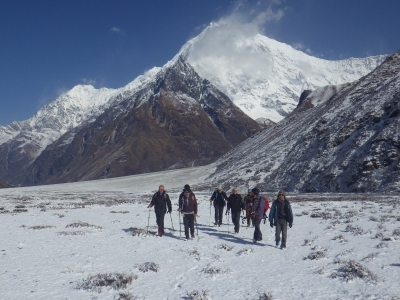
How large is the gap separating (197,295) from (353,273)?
16.7 ft

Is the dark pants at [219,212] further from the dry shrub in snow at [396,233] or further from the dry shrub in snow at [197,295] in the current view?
the dry shrub in snow at [197,295]

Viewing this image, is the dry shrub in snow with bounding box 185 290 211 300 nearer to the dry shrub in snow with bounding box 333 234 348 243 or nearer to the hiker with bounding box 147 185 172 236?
the hiker with bounding box 147 185 172 236

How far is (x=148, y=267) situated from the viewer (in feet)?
37.7

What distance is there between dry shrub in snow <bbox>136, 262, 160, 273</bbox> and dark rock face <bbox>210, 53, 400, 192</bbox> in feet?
127

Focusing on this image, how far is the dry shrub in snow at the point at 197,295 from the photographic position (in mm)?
8898

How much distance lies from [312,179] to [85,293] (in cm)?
4854

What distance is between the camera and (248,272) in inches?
446

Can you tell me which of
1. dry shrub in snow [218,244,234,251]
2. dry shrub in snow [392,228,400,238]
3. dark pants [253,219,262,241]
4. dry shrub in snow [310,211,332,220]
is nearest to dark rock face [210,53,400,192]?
dry shrub in snow [310,211,332,220]

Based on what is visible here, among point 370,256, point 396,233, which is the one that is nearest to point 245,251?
point 370,256

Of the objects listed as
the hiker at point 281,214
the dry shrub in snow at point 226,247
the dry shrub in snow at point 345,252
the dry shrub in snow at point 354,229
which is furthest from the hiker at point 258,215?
the dry shrub in snow at point 354,229

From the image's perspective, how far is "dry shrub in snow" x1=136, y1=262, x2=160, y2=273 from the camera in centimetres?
1131

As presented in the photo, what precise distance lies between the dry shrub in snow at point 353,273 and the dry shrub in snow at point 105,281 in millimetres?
6508

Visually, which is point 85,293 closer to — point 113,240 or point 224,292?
point 224,292

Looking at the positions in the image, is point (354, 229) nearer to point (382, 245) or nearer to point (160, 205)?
point (382, 245)
